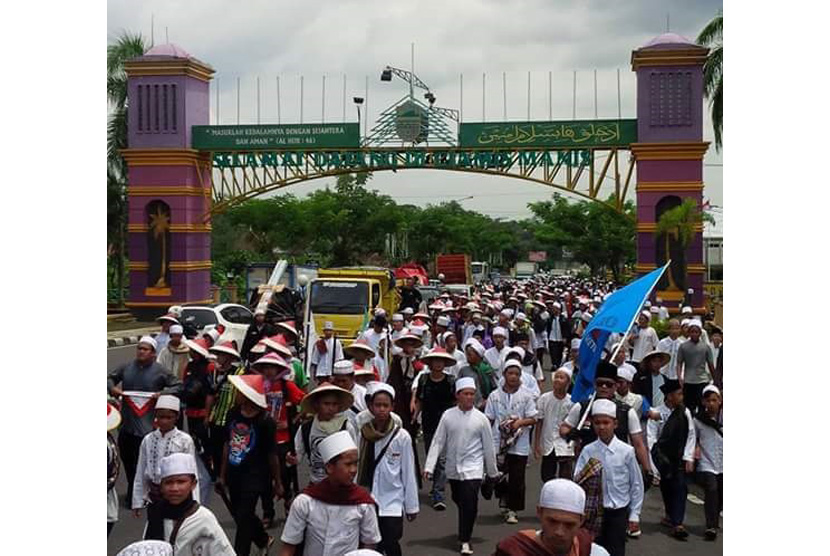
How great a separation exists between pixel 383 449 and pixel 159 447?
144 cm

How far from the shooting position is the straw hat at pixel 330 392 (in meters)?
7.02

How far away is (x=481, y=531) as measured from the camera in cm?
852

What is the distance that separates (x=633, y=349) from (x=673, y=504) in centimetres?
643

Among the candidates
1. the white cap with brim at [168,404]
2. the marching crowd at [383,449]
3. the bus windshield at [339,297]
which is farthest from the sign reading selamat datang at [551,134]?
the white cap with brim at [168,404]

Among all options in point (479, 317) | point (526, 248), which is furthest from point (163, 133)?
point (526, 248)

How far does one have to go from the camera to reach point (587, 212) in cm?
5369

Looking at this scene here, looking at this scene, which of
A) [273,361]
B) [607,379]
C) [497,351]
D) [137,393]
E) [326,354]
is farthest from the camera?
[326,354]

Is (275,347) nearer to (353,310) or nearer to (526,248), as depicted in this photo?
(353,310)

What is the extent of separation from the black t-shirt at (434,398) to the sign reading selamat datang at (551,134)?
21792 millimetres

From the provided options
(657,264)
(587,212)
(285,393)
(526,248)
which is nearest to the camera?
(285,393)

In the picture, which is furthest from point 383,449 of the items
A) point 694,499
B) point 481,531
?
point 694,499

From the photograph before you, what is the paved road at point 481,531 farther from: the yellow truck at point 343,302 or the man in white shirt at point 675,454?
the yellow truck at point 343,302

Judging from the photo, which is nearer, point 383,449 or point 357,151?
point 383,449

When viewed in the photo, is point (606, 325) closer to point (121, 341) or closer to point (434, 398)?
point (434, 398)
